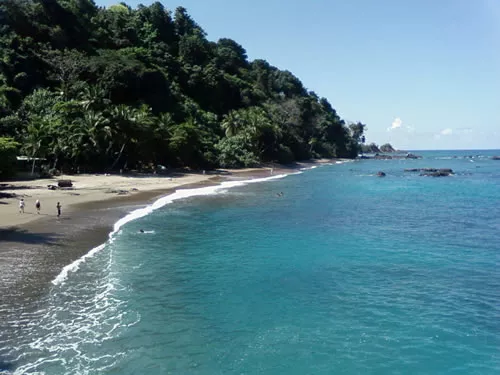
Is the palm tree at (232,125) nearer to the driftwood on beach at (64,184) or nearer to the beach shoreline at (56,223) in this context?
the beach shoreline at (56,223)

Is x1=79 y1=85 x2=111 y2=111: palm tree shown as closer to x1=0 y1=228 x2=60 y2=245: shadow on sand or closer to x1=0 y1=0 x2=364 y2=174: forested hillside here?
x1=0 y1=0 x2=364 y2=174: forested hillside

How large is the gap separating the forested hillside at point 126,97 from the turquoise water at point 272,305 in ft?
93.7

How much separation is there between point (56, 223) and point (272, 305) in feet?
57.1

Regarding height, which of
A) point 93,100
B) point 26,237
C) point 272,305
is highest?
point 93,100

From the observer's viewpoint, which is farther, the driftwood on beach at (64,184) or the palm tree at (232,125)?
the palm tree at (232,125)

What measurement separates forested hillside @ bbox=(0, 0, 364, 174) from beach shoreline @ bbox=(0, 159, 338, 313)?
712cm

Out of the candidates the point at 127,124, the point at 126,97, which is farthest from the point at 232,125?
the point at 127,124

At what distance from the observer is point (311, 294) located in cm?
1609

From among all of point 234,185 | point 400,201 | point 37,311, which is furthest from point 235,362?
point 234,185

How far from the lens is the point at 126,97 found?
7581 cm

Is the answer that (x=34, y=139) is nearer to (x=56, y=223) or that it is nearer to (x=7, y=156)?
(x=7, y=156)

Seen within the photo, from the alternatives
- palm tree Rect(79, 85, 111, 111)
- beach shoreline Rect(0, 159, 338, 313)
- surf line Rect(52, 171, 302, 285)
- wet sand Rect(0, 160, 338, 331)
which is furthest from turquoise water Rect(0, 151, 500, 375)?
palm tree Rect(79, 85, 111, 111)

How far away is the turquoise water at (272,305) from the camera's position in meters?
11.2

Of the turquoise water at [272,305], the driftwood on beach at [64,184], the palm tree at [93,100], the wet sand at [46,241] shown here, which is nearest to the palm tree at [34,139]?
the palm tree at [93,100]
